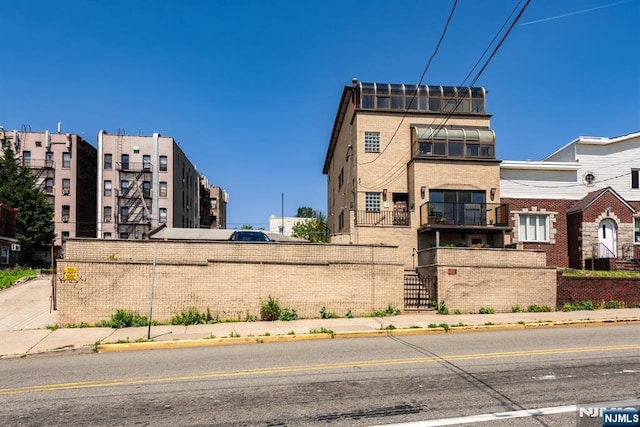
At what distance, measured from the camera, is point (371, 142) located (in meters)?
26.4

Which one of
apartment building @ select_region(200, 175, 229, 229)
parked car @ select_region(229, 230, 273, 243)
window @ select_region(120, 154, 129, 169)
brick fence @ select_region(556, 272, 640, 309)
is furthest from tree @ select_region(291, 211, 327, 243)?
brick fence @ select_region(556, 272, 640, 309)

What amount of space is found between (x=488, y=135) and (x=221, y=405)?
23.1 m

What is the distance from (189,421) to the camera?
552 centimetres

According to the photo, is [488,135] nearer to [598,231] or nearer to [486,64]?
[598,231]

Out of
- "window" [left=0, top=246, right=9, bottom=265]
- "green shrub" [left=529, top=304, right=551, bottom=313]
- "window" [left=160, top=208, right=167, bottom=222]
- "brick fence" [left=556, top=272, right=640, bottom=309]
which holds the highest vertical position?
"window" [left=160, top=208, right=167, bottom=222]

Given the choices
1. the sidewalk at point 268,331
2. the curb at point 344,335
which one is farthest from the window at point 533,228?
the curb at point 344,335

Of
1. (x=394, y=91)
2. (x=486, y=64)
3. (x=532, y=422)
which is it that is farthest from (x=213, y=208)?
(x=532, y=422)

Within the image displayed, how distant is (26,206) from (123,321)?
1402 inches

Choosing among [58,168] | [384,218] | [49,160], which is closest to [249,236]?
[384,218]

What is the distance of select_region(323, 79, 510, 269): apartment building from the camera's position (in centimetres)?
2448

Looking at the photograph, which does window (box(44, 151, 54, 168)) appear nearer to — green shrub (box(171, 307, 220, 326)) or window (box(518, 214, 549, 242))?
green shrub (box(171, 307, 220, 326))

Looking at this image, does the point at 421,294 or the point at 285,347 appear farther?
the point at 421,294

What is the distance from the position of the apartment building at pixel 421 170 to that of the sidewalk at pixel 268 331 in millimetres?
8923

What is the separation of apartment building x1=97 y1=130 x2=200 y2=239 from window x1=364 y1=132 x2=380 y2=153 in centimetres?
3581
